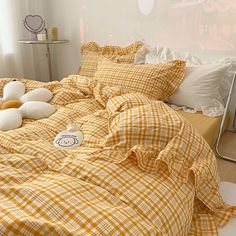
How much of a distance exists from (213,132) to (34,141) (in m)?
1.13

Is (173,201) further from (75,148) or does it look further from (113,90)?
(113,90)

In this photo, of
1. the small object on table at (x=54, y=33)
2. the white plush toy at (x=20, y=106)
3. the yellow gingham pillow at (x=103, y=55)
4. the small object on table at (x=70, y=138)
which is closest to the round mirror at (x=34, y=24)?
the small object on table at (x=54, y=33)

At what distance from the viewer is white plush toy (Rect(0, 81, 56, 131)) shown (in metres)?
1.30

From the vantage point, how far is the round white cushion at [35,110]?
142 centimetres

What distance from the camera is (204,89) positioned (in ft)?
6.04

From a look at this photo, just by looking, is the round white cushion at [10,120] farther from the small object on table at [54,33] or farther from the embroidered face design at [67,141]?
the small object on table at [54,33]


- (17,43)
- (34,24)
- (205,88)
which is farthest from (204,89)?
(17,43)

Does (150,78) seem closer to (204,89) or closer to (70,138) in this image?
(204,89)

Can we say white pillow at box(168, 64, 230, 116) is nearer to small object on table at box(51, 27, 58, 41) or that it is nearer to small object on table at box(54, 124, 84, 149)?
small object on table at box(54, 124, 84, 149)

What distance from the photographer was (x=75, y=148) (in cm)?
113

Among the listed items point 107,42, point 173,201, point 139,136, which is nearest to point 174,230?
point 173,201

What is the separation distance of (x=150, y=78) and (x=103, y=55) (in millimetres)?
682

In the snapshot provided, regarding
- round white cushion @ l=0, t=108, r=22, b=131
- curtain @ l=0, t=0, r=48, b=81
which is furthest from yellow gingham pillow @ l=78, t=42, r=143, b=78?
round white cushion @ l=0, t=108, r=22, b=131

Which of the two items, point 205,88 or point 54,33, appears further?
point 54,33
